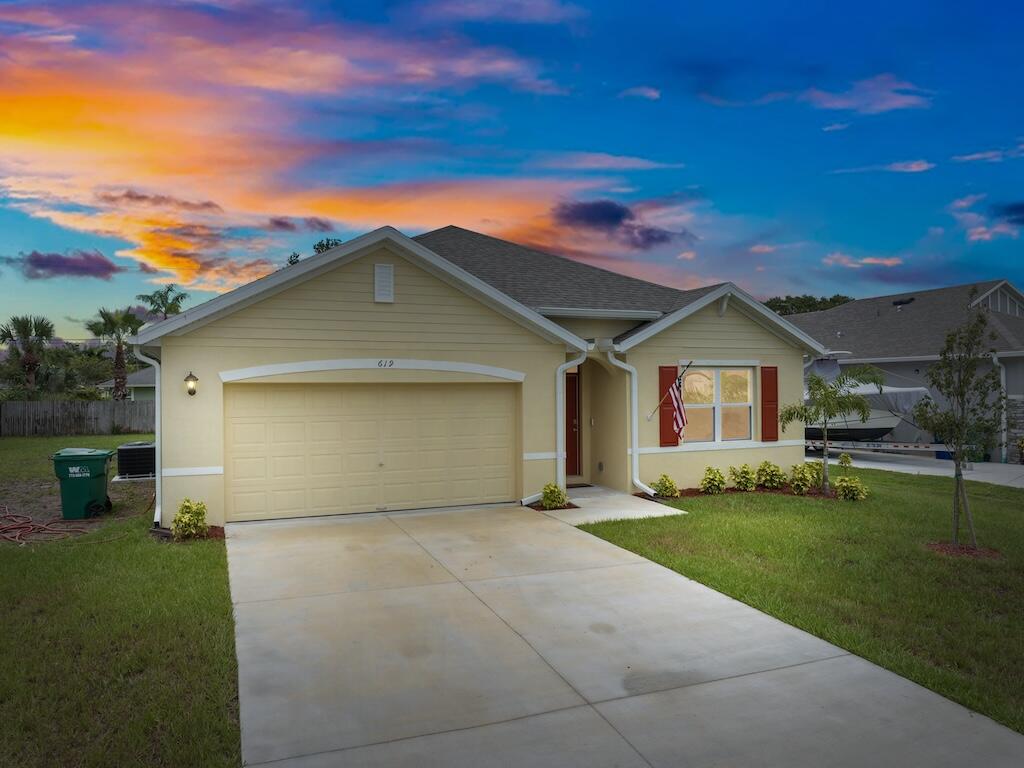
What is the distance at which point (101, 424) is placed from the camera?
29.4 metres

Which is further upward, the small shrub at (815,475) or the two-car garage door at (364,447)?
the two-car garage door at (364,447)

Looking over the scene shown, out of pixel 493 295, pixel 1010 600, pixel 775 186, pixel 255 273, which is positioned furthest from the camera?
pixel 255 273

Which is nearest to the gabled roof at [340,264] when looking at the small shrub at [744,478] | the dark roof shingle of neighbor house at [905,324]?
the small shrub at [744,478]

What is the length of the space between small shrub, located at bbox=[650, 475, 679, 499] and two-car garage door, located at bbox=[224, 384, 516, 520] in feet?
9.82

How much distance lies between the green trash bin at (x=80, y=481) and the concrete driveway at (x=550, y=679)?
473 centimetres

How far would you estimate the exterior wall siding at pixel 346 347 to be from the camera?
10.2 m

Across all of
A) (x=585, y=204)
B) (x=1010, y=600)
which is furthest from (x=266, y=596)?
(x=585, y=204)

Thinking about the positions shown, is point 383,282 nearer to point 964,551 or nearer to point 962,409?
point 962,409

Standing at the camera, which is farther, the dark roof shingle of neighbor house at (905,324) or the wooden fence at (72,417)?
the wooden fence at (72,417)

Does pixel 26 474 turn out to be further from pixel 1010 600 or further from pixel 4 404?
pixel 1010 600

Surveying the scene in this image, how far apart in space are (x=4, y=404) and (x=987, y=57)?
119 feet

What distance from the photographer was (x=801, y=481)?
13961 millimetres

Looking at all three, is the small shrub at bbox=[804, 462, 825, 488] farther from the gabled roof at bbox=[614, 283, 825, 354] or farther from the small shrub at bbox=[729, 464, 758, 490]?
the gabled roof at bbox=[614, 283, 825, 354]

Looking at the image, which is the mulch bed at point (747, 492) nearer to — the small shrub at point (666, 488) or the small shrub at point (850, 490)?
the small shrub at point (666, 488)
